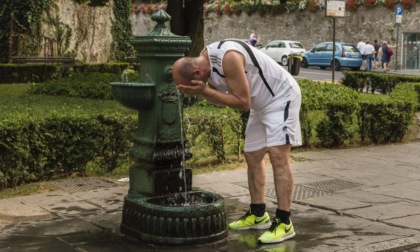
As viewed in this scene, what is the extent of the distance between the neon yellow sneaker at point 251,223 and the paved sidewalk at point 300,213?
0.10m

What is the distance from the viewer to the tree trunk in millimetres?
17703

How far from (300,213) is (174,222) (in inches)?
65.8

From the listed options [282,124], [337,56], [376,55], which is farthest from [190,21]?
[376,55]

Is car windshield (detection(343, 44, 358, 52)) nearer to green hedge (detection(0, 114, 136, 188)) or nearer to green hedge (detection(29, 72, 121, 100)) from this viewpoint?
green hedge (detection(29, 72, 121, 100))

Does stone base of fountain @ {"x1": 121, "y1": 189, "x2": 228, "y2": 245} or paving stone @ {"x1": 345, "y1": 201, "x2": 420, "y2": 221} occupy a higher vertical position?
stone base of fountain @ {"x1": 121, "y1": 189, "x2": 228, "y2": 245}

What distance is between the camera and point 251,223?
5.80 meters

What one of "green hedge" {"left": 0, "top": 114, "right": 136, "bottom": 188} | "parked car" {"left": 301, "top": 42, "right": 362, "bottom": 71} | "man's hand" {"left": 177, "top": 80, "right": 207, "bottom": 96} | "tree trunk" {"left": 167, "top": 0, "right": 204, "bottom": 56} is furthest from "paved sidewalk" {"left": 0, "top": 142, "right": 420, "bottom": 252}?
"parked car" {"left": 301, "top": 42, "right": 362, "bottom": 71}

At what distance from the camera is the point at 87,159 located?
7.91m

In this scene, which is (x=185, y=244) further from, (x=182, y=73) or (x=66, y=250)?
(x=182, y=73)

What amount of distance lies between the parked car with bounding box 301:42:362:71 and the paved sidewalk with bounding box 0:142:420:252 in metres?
28.7

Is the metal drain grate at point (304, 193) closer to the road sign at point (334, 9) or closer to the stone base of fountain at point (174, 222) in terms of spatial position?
the stone base of fountain at point (174, 222)

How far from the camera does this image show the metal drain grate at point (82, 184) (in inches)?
290

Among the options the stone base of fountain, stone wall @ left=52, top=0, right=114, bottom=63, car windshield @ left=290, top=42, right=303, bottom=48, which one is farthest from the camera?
car windshield @ left=290, top=42, right=303, bottom=48

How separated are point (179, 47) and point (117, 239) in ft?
5.23
